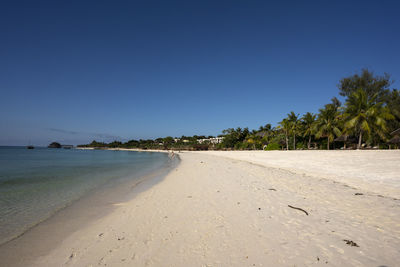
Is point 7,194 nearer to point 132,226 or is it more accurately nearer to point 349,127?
point 132,226

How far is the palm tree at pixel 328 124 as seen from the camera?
3328cm

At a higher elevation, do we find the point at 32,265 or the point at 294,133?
the point at 294,133

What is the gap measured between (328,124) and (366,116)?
313 inches

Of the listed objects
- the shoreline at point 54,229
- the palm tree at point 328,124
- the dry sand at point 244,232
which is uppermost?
the palm tree at point 328,124

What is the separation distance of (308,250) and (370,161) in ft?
40.8

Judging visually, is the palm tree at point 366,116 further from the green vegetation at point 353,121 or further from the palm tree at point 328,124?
the palm tree at point 328,124

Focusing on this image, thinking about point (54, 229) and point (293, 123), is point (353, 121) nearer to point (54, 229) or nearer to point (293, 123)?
point (293, 123)

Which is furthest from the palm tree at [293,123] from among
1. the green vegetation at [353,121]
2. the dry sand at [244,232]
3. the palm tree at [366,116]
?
the dry sand at [244,232]

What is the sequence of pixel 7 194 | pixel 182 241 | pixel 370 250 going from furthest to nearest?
pixel 7 194 → pixel 182 241 → pixel 370 250

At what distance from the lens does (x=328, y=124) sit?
3325cm

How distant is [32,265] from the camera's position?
2873mm

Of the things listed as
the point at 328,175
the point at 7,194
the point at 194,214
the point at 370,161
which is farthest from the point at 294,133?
the point at 7,194

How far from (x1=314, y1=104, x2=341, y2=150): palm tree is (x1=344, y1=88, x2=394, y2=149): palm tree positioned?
20.6ft

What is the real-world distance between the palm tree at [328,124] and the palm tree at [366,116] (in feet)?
20.6
